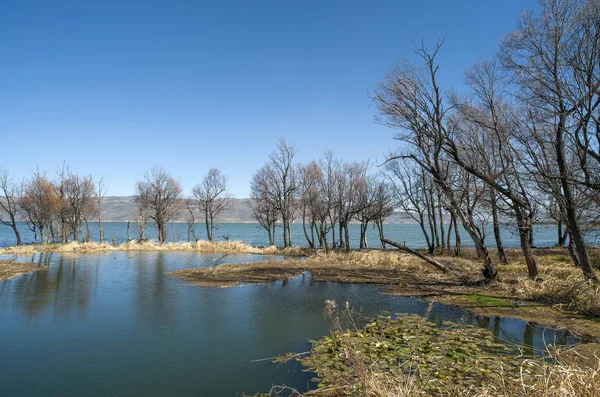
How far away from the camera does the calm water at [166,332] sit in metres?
6.58

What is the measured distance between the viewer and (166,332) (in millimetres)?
9531

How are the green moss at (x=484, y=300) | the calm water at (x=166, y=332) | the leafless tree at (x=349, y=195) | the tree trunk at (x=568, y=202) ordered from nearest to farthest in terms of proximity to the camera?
the calm water at (x=166, y=332), the tree trunk at (x=568, y=202), the green moss at (x=484, y=300), the leafless tree at (x=349, y=195)

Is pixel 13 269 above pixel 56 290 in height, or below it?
above

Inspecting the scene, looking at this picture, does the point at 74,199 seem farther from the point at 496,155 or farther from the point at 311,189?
the point at 496,155

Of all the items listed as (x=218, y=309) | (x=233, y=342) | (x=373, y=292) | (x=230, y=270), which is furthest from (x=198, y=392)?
(x=230, y=270)

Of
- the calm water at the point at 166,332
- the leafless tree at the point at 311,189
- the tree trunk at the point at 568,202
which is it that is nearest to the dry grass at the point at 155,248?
the leafless tree at the point at 311,189

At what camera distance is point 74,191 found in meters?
42.1

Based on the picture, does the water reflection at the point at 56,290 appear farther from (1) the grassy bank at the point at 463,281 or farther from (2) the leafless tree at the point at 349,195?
(2) the leafless tree at the point at 349,195

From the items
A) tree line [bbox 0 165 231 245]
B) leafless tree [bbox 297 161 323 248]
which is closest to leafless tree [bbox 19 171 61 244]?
tree line [bbox 0 165 231 245]

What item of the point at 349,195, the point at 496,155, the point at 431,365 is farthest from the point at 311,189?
the point at 431,365

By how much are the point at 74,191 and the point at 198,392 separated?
44.3 metres

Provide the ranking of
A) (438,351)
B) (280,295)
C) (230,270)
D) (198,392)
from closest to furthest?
(198,392) < (438,351) < (280,295) < (230,270)

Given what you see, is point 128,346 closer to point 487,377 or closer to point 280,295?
point 280,295

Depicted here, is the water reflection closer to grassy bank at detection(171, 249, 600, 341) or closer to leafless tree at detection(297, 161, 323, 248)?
grassy bank at detection(171, 249, 600, 341)
